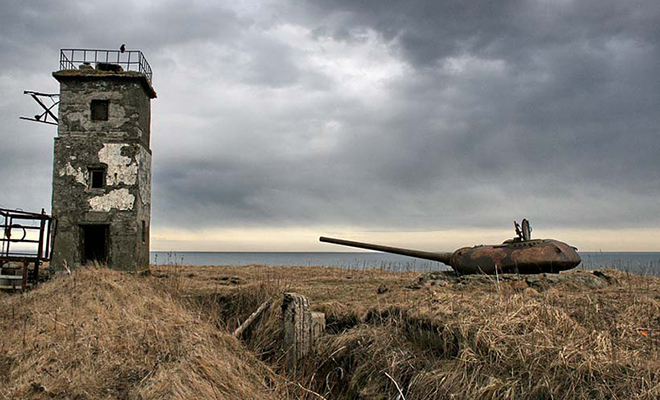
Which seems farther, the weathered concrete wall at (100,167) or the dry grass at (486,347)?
the weathered concrete wall at (100,167)

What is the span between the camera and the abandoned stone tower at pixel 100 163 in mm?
16469

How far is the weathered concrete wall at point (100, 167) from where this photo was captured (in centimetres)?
1645

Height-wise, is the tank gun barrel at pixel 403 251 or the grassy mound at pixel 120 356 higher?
the tank gun barrel at pixel 403 251

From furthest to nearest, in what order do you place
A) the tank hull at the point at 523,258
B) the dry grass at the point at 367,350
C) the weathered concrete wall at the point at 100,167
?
the weathered concrete wall at the point at 100,167 < the tank hull at the point at 523,258 < the dry grass at the point at 367,350

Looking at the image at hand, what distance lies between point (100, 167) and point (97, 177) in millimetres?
465

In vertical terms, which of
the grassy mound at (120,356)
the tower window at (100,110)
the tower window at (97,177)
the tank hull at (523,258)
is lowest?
the grassy mound at (120,356)

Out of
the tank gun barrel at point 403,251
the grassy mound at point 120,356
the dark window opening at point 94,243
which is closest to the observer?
the grassy mound at point 120,356

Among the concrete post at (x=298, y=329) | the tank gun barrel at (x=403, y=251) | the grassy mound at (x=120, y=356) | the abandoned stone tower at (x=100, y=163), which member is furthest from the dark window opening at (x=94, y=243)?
the concrete post at (x=298, y=329)

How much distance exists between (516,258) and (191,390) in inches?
297

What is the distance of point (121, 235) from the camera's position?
16547 mm

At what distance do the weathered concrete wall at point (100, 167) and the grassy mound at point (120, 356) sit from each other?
8.36 metres

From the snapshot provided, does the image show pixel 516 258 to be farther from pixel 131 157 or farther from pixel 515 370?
pixel 131 157

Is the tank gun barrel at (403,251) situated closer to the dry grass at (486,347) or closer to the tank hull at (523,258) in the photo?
the tank hull at (523,258)

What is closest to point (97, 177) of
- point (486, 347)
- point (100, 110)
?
point (100, 110)
